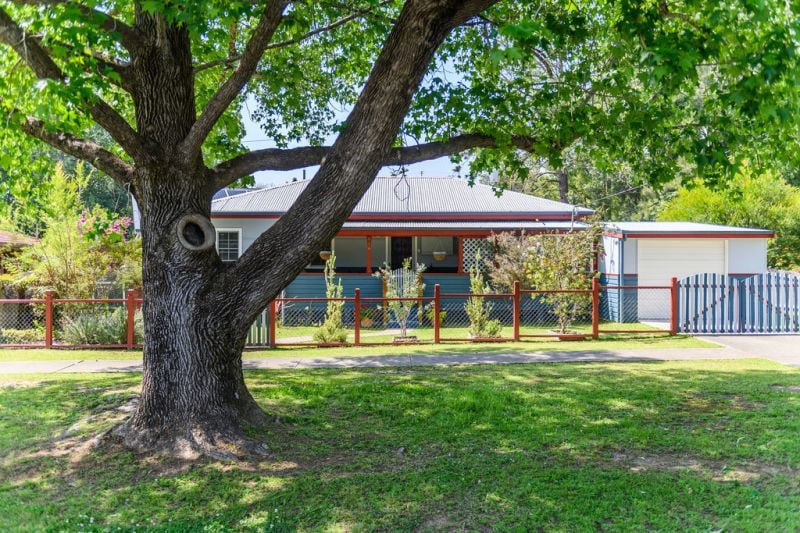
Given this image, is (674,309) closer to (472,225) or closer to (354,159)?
(472,225)

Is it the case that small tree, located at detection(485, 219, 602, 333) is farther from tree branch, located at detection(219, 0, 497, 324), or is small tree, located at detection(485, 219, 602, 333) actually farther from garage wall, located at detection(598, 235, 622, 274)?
tree branch, located at detection(219, 0, 497, 324)

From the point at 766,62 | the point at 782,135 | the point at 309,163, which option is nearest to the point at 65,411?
the point at 309,163

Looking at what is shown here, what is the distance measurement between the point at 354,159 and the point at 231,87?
1554 millimetres

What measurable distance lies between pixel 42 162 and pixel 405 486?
6.16 m

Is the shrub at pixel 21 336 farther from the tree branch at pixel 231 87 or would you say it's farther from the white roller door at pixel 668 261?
the white roller door at pixel 668 261

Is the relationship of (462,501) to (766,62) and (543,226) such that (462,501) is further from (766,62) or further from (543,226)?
(543,226)

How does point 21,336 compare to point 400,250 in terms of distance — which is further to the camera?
point 400,250

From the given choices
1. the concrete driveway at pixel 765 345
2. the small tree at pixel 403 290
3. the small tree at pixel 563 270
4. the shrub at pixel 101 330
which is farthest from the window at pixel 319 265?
the concrete driveway at pixel 765 345

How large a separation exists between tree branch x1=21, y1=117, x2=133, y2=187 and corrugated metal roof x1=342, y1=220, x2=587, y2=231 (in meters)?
12.5

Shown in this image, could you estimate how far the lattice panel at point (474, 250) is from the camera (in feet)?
66.5

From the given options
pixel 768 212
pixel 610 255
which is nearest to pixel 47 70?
pixel 610 255

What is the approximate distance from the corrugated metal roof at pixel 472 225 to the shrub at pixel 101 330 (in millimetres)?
7334

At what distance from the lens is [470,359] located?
38.6 ft

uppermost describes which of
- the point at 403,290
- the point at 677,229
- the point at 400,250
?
the point at 677,229
